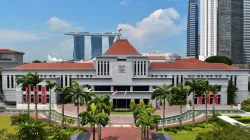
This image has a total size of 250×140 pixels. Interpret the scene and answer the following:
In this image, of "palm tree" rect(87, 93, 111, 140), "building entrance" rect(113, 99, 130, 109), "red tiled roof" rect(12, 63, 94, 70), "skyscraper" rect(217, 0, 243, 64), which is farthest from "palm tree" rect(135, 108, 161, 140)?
"skyscraper" rect(217, 0, 243, 64)

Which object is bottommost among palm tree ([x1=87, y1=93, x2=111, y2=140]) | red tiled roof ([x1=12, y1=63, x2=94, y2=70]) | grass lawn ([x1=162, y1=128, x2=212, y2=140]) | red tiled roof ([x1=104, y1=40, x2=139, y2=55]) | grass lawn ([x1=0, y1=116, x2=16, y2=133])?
grass lawn ([x1=162, y1=128, x2=212, y2=140])

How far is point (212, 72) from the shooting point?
71.6 metres

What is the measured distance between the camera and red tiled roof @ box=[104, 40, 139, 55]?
71750 mm

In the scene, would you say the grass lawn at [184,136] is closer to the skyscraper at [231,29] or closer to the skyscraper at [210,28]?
the skyscraper at [231,29]

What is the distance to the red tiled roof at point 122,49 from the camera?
71750 mm

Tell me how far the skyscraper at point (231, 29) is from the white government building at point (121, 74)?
111m

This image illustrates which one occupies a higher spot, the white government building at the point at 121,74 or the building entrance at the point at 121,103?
the white government building at the point at 121,74

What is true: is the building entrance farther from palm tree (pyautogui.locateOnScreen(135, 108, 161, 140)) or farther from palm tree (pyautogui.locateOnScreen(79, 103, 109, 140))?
palm tree (pyautogui.locateOnScreen(79, 103, 109, 140))

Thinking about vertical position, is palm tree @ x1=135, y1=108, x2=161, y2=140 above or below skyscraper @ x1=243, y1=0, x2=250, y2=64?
below

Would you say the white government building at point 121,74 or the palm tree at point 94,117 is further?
the white government building at point 121,74

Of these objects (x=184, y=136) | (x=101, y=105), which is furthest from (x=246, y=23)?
(x=101, y=105)

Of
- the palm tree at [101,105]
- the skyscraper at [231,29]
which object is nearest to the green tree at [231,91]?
the palm tree at [101,105]

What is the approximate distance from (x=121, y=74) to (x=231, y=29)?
129 m

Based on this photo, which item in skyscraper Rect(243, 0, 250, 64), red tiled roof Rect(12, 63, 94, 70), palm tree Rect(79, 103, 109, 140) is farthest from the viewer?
skyscraper Rect(243, 0, 250, 64)
